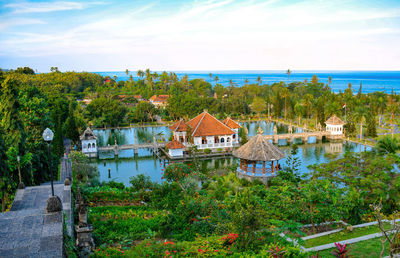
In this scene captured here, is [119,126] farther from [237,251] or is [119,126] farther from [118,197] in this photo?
[237,251]

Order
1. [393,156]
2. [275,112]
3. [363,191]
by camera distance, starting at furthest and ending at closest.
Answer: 1. [275,112]
2. [393,156]
3. [363,191]

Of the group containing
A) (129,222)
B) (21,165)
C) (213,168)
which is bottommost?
(213,168)

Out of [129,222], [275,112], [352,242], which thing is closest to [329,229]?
[352,242]

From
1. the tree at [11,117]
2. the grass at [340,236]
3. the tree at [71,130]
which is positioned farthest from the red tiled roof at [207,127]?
the grass at [340,236]

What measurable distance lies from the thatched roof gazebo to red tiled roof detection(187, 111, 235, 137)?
8.43 metres

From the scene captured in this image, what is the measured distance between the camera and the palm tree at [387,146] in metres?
14.8

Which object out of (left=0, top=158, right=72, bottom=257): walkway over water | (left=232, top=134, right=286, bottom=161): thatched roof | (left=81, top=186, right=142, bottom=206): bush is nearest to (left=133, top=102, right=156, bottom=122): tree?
(left=232, top=134, right=286, bottom=161): thatched roof

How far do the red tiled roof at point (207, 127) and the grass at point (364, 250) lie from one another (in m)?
19.3

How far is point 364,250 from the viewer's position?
356 inches

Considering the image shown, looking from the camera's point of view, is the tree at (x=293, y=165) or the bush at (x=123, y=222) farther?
the tree at (x=293, y=165)

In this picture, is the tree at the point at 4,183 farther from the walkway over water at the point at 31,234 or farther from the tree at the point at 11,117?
the walkway over water at the point at 31,234

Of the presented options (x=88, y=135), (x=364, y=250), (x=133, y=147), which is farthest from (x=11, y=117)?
(x=364, y=250)

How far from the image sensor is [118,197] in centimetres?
1484

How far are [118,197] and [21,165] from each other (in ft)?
16.1
